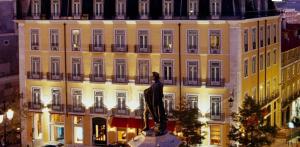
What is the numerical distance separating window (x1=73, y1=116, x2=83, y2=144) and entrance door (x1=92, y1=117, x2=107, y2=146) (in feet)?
3.98

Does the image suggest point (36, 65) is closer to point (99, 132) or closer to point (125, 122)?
point (99, 132)

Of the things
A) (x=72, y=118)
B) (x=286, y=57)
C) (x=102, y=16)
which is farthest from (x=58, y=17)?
(x=286, y=57)

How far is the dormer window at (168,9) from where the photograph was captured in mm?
56812

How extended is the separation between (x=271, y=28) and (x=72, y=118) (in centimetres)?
1910

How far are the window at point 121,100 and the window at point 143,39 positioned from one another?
408cm

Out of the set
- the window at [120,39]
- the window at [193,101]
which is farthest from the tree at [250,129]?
the window at [120,39]

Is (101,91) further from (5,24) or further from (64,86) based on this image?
(5,24)

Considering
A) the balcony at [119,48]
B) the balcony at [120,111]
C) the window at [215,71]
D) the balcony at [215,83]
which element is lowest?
the balcony at [120,111]

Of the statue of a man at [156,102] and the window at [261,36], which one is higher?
the window at [261,36]

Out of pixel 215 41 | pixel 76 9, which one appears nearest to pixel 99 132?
pixel 76 9

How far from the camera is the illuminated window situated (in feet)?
185

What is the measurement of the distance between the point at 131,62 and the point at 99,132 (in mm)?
6699

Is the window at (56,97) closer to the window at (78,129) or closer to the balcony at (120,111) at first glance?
the window at (78,129)

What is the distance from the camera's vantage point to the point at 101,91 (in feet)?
196
